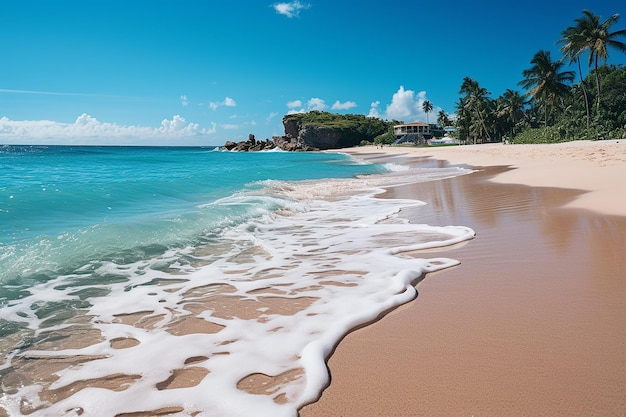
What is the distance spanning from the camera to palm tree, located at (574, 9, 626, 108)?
35.6 metres

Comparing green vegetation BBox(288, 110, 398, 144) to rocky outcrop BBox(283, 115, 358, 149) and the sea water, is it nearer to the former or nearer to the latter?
rocky outcrop BBox(283, 115, 358, 149)

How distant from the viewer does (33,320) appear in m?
3.93

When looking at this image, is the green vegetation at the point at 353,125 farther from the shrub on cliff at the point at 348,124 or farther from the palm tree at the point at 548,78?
the palm tree at the point at 548,78

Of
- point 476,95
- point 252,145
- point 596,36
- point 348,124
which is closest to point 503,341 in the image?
point 596,36

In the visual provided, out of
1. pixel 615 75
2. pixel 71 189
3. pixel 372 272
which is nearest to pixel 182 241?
pixel 372 272

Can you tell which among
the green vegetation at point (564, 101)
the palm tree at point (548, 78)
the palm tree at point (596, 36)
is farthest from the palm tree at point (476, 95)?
the palm tree at point (596, 36)

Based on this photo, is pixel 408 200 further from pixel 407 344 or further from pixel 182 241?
pixel 407 344

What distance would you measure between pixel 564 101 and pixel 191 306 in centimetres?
7211

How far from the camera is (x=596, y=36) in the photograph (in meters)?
36.2

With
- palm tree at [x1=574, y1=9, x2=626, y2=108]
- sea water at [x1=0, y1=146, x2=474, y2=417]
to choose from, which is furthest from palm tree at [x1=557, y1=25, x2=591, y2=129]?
sea water at [x1=0, y1=146, x2=474, y2=417]

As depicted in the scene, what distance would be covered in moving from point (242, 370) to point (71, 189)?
15839 mm

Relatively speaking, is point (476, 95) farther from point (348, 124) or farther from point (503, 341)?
point (503, 341)

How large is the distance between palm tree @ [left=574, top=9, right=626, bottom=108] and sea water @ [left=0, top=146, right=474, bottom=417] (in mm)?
39268

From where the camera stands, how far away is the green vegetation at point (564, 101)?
3628cm
